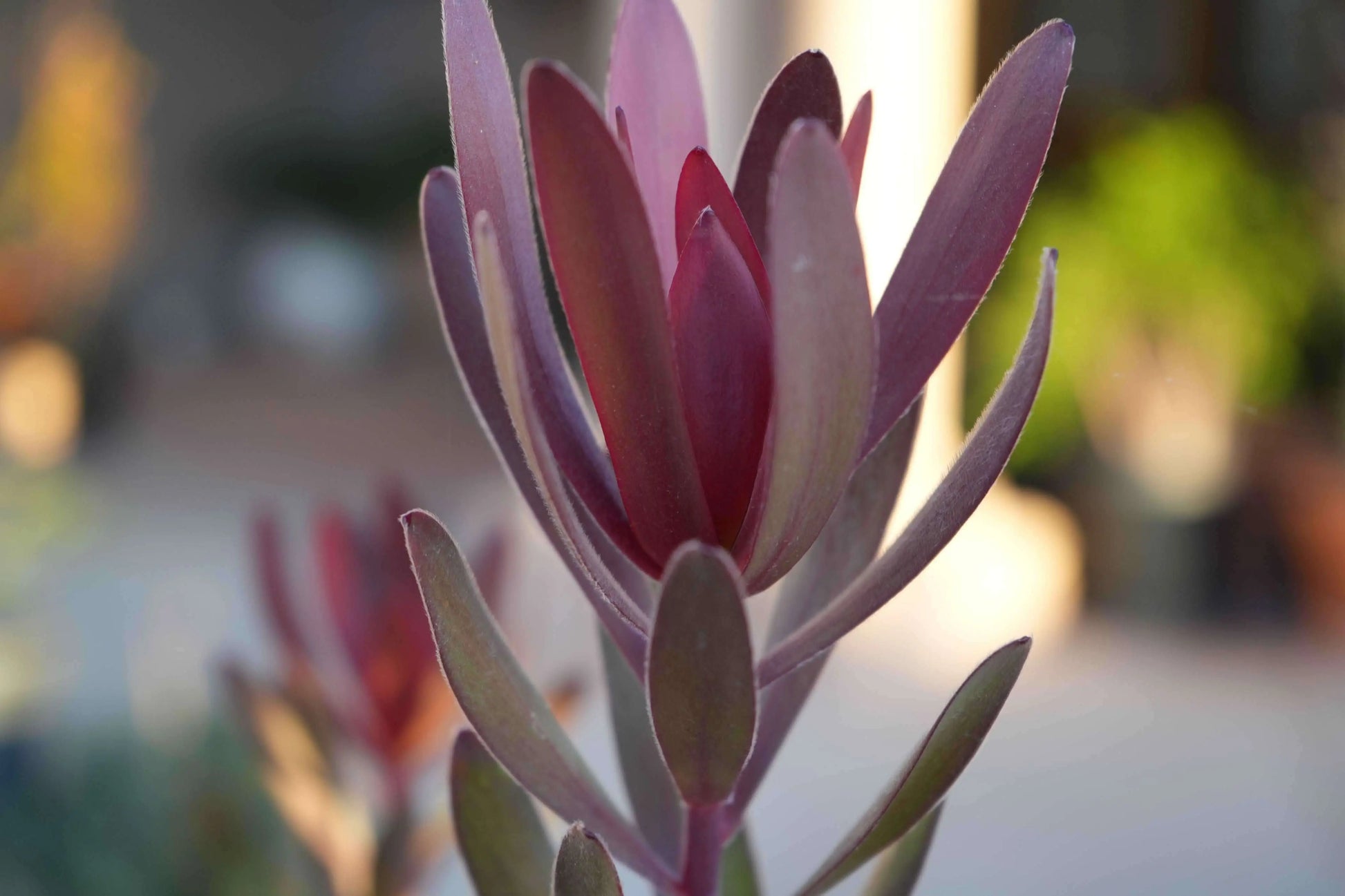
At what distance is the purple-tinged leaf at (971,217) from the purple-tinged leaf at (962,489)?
0.01 m

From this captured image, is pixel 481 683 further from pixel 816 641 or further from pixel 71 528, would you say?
pixel 71 528

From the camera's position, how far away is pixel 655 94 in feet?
0.70

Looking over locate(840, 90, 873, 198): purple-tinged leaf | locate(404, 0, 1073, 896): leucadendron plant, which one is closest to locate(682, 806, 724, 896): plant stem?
locate(404, 0, 1073, 896): leucadendron plant

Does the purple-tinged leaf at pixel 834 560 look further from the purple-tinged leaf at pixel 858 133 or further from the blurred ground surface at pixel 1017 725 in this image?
the blurred ground surface at pixel 1017 725

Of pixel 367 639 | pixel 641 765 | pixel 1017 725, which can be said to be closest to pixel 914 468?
pixel 1017 725

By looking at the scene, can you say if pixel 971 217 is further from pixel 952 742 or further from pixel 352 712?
pixel 352 712

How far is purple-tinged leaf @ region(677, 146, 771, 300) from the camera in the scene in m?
0.19

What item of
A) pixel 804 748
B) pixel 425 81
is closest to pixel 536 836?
pixel 804 748

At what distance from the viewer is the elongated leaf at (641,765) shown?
0.76ft

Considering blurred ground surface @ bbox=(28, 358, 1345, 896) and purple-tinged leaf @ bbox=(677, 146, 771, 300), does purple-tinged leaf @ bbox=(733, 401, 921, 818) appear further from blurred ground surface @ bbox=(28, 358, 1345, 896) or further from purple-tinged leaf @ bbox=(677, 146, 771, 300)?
blurred ground surface @ bbox=(28, 358, 1345, 896)

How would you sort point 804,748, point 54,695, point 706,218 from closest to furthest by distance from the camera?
point 706,218
point 54,695
point 804,748

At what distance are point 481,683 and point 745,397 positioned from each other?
0.06 metres

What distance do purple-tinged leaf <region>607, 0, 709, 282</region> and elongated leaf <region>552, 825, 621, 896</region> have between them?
0.09m

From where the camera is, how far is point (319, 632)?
406 mm
